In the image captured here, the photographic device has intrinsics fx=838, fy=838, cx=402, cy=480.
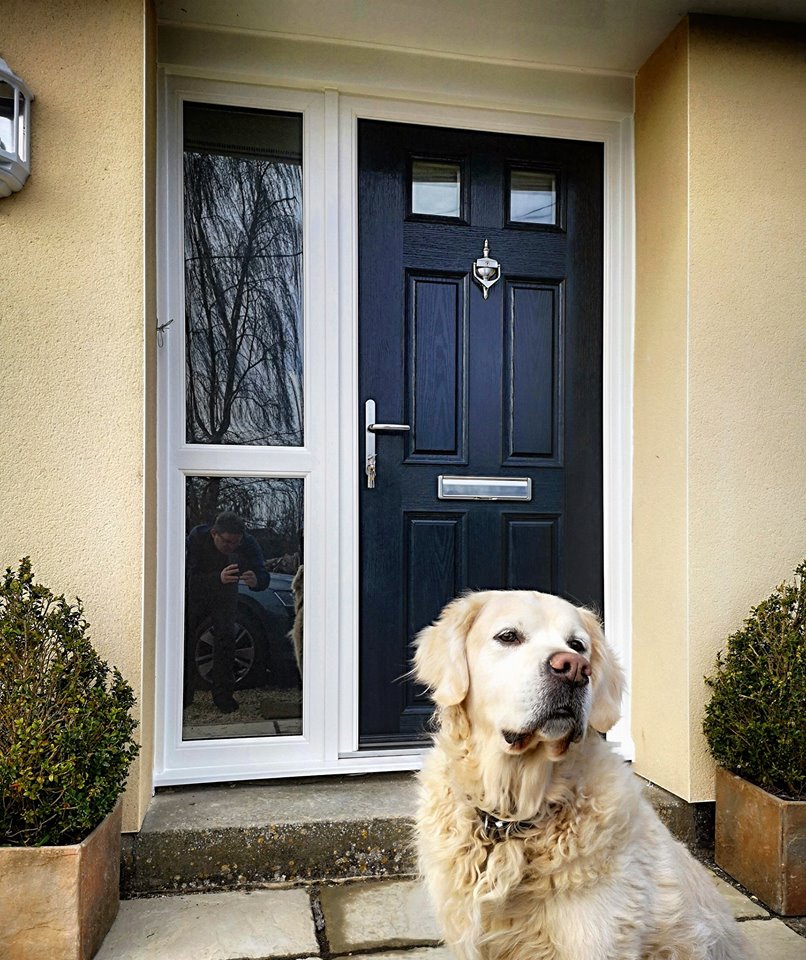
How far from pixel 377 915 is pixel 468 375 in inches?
81.4

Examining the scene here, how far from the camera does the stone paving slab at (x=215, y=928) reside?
2.45 metres

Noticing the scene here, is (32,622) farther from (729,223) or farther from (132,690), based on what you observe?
(729,223)

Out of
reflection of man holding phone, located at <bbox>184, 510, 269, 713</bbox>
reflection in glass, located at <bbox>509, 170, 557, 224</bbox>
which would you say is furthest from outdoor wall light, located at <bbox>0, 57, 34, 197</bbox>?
reflection in glass, located at <bbox>509, 170, 557, 224</bbox>

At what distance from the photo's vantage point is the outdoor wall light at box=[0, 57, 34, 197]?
8.78 feet

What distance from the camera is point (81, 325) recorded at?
284 centimetres

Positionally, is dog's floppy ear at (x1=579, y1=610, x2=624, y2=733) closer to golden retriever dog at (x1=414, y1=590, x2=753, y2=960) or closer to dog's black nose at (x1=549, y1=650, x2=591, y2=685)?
golden retriever dog at (x1=414, y1=590, x2=753, y2=960)

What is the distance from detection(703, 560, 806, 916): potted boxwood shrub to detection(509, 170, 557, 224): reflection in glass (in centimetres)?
180

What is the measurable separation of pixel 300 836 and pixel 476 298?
7.27 ft

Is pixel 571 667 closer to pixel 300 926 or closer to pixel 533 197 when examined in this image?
pixel 300 926

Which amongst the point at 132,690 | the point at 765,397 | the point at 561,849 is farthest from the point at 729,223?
the point at 132,690

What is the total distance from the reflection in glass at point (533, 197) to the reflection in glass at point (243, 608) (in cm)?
151

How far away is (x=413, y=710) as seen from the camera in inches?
138

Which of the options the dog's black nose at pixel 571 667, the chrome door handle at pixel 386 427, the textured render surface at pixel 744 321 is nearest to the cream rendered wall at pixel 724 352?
the textured render surface at pixel 744 321

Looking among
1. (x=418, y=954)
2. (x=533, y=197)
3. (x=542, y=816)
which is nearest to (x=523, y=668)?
(x=542, y=816)
